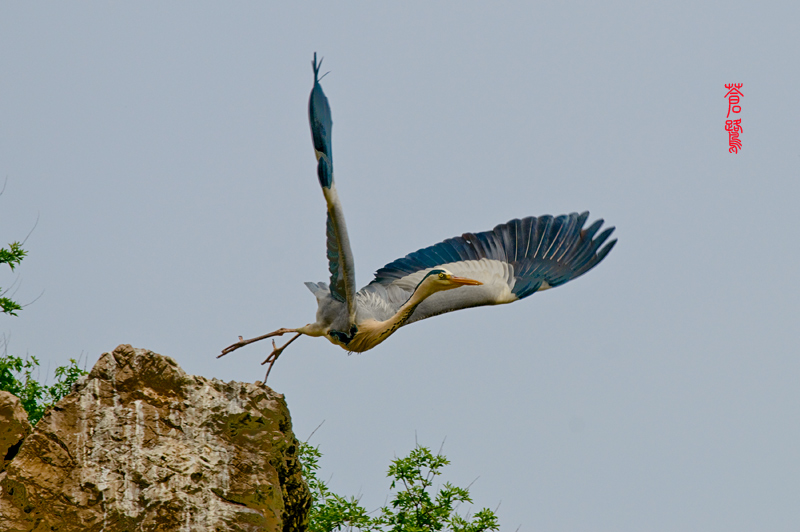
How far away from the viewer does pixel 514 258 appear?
963 cm

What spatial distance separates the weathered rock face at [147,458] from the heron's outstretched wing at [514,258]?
2864 millimetres

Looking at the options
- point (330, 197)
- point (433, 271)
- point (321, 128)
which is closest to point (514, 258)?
point (433, 271)

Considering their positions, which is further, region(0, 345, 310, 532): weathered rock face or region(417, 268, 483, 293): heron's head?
region(417, 268, 483, 293): heron's head

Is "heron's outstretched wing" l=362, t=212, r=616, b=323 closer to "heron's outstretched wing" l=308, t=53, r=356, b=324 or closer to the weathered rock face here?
"heron's outstretched wing" l=308, t=53, r=356, b=324

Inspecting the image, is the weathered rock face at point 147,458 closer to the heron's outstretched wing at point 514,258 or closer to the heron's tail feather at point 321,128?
the heron's tail feather at point 321,128

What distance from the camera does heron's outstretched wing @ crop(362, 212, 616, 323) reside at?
9219 millimetres

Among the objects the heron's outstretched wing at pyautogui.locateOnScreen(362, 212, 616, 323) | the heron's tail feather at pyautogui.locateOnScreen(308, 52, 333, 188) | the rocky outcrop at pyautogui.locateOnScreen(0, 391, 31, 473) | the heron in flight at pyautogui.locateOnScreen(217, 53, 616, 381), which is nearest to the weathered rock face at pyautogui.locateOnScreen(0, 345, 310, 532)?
the rocky outcrop at pyautogui.locateOnScreen(0, 391, 31, 473)

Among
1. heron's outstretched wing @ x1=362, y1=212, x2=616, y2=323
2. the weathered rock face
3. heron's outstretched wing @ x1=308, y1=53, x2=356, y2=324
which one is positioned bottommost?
the weathered rock face

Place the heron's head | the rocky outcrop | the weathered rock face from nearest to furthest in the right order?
1. the weathered rock face
2. the rocky outcrop
3. the heron's head

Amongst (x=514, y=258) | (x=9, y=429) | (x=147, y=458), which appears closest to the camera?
(x=147, y=458)

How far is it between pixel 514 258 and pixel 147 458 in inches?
176

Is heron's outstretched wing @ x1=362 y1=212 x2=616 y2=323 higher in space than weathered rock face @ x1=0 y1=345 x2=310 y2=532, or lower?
higher

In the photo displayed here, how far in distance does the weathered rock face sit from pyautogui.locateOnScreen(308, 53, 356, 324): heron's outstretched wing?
Answer: 129 centimetres

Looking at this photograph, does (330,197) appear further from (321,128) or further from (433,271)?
(433,271)
